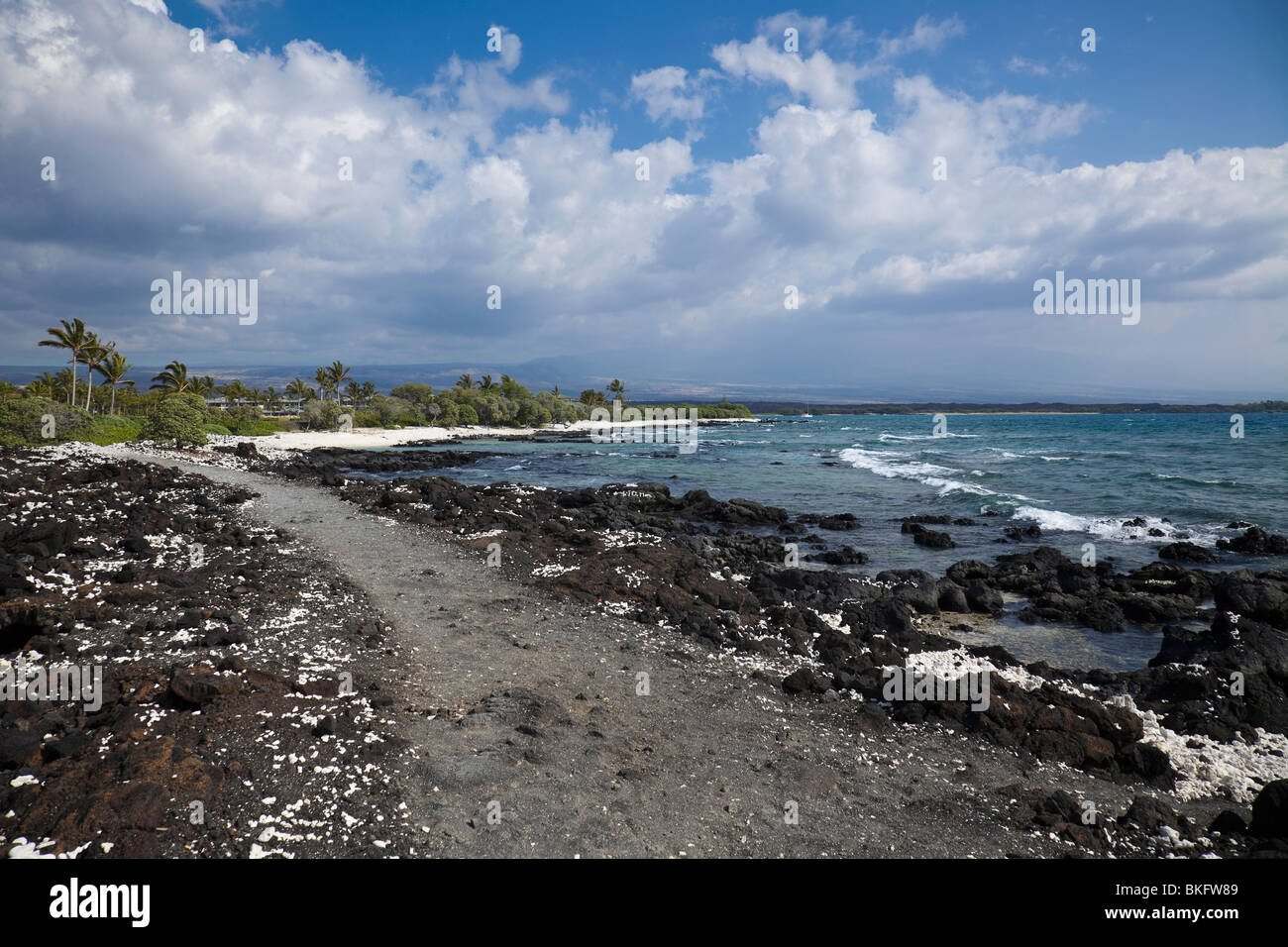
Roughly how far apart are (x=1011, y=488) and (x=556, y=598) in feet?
109

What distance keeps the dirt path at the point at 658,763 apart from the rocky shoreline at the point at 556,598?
0.35 m

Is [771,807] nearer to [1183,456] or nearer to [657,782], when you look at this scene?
[657,782]

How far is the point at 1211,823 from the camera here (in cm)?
634

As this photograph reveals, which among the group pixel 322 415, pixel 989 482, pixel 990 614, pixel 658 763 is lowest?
pixel 990 614

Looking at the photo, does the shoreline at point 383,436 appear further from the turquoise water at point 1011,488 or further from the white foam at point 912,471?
the white foam at point 912,471

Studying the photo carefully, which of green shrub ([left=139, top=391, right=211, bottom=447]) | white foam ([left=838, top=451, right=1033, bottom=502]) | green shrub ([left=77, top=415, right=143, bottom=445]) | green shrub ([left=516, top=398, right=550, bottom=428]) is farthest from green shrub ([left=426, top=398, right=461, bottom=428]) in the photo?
white foam ([left=838, top=451, right=1033, bottom=502])

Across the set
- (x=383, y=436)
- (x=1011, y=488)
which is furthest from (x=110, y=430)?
(x=1011, y=488)

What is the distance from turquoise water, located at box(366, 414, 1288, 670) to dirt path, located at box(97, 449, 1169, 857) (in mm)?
6410

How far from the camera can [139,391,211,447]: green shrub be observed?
1746 inches

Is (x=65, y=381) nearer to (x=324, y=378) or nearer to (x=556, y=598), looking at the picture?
(x=324, y=378)

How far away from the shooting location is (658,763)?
716 centimetres

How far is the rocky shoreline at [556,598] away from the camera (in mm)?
5707

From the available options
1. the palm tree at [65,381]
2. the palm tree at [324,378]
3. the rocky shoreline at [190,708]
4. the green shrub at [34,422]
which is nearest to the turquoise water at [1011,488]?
the rocky shoreline at [190,708]
